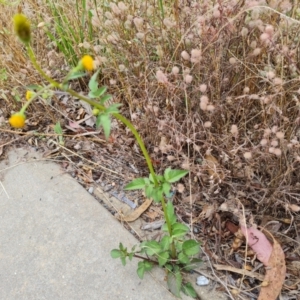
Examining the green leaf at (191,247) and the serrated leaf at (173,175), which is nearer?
the serrated leaf at (173,175)

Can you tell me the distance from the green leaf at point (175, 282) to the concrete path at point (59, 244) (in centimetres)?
3

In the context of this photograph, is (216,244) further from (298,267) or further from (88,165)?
(88,165)

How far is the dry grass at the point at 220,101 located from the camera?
1.33 metres

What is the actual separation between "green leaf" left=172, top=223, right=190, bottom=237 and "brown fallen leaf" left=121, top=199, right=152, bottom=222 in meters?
0.31

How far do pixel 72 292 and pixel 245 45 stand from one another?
1108 mm

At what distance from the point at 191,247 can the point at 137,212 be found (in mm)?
348

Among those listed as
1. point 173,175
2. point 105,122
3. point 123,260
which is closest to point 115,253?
point 123,260

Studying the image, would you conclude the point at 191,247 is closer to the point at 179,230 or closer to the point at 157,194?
the point at 179,230

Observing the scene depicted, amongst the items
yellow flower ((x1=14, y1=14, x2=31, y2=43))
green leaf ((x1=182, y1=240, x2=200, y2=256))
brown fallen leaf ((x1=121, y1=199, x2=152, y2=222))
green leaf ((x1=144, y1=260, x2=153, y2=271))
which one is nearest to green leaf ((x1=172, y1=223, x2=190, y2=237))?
green leaf ((x1=182, y1=240, x2=200, y2=256))

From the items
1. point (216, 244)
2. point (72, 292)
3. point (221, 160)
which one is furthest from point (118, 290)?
point (221, 160)

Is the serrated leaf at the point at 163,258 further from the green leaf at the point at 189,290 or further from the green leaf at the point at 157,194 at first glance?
the green leaf at the point at 157,194

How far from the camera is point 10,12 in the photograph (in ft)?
7.20

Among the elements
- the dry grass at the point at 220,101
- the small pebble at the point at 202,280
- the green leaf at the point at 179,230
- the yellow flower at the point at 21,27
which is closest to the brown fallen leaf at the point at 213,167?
the dry grass at the point at 220,101

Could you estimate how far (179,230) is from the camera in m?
1.21
